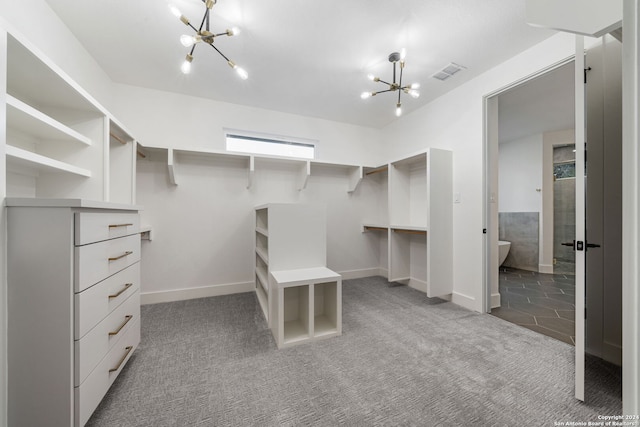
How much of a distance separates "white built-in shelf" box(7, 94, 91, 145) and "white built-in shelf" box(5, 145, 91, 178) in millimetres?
184

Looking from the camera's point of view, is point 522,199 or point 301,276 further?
point 522,199

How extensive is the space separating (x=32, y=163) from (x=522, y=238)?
20.3 ft

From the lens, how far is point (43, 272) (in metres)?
0.98

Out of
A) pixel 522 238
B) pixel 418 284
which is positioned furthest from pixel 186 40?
pixel 522 238

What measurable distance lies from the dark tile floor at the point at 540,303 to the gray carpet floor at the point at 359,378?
0.62 ft

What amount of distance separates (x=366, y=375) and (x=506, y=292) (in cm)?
267

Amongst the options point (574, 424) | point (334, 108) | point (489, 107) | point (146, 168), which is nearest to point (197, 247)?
point (146, 168)

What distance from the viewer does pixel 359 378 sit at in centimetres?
147

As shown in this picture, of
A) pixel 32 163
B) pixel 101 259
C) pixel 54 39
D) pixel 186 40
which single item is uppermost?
pixel 54 39

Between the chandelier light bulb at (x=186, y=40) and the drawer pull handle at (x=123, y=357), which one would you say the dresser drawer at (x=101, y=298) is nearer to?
the drawer pull handle at (x=123, y=357)

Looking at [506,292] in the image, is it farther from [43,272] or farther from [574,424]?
[43,272]

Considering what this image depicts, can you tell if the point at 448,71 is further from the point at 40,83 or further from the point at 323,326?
the point at 40,83

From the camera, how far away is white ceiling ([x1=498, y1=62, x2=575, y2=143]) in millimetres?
2556

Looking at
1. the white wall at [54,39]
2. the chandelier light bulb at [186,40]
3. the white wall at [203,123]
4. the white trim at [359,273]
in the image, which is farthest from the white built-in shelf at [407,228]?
the white wall at [54,39]
